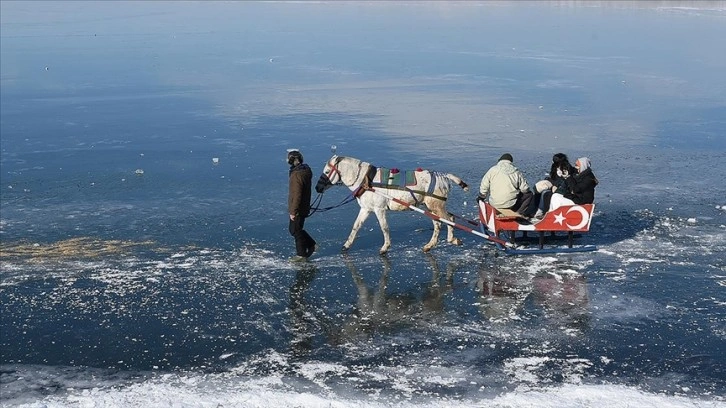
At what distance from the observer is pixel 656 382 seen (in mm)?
8055

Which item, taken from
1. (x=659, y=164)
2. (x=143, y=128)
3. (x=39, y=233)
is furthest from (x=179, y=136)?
(x=659, y=164)

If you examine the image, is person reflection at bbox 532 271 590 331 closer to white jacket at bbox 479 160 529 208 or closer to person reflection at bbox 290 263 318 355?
white jacket at bbox 479 160 529 208

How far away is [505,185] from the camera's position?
1162cm

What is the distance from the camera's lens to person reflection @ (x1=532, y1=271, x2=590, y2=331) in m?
9.49

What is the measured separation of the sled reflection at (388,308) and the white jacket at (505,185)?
115cm

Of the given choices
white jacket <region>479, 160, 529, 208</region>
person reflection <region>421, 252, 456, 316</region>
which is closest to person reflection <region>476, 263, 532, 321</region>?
person reflection <region>421, 252, 456, 316</region>

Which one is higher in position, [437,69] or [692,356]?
[437,69]

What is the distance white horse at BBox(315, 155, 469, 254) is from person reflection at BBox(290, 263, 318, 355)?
3.36ft

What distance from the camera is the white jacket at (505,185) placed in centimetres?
1160

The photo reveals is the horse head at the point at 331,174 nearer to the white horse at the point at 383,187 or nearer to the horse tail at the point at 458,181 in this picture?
the white horse at the point at 383,187

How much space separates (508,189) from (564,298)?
1975 millimetres

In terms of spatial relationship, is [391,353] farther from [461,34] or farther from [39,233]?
[461,34]

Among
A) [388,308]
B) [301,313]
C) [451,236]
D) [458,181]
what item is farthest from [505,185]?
[301,313]

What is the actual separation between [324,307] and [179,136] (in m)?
11.0
